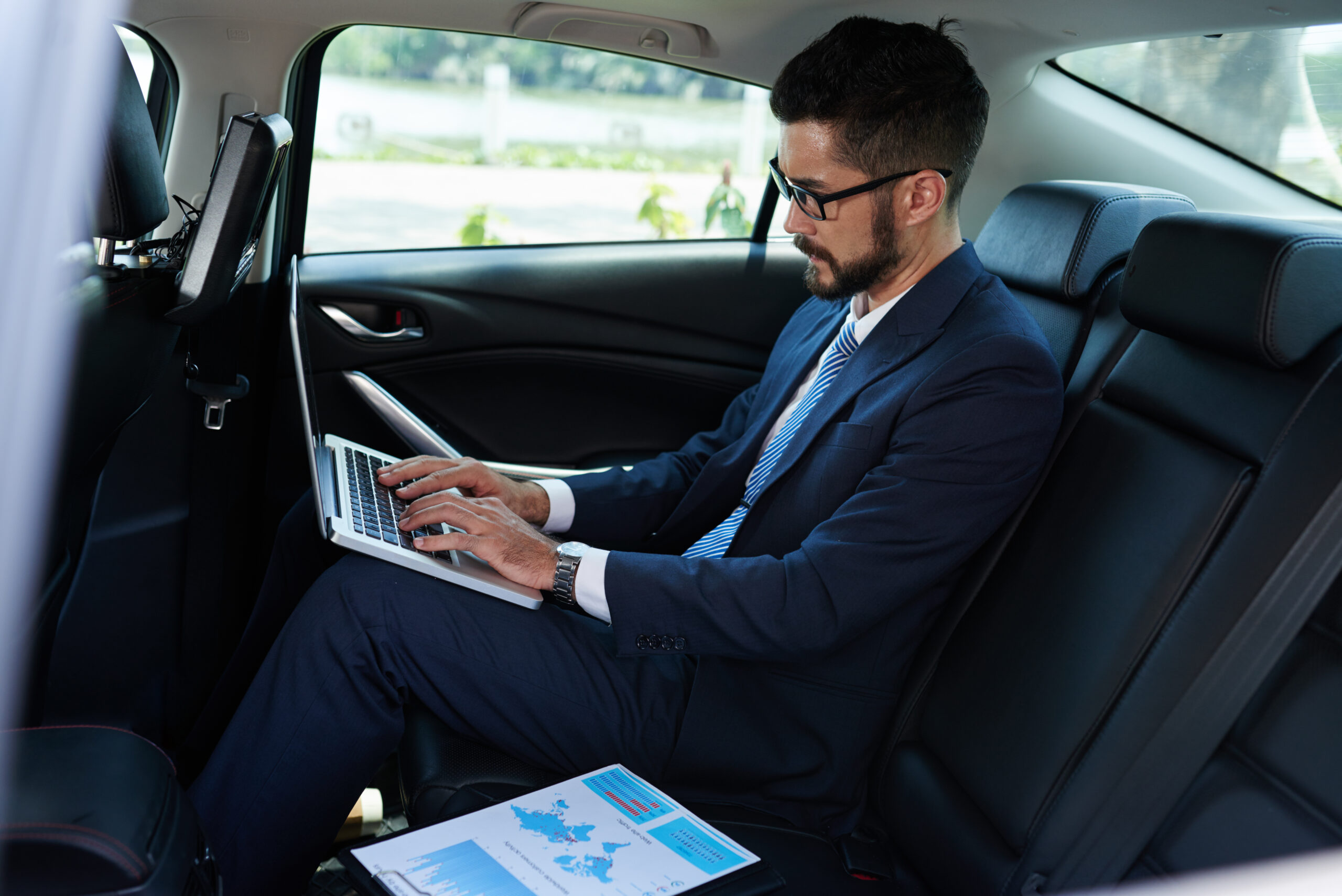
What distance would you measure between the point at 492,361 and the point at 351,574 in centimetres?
105

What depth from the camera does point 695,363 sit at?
232cm

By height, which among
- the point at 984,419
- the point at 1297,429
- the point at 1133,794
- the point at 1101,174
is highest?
the point at 1101,174

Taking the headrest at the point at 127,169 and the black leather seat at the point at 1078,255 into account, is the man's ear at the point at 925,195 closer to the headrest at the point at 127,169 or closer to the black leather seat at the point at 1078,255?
the black leather seat at the point at 1078,255

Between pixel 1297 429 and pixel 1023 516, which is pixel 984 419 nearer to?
pixel 1023 516

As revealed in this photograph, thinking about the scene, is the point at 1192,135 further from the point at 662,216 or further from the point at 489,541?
the point at 489,541

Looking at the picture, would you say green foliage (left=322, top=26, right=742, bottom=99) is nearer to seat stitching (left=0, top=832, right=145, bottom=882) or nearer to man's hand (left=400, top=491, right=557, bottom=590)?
man's hand (left=400, top=491, right=557, bottom=590)

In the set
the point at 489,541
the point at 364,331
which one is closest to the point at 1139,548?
the point at 489,541

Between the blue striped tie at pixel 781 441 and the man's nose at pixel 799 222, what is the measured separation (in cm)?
16

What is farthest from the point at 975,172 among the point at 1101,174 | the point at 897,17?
the point at 897,17

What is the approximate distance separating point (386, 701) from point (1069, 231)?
1.05 metres

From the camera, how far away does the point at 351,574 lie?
4.20ft

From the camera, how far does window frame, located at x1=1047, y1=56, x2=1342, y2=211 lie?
1775 millimetres

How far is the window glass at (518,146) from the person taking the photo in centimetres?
206

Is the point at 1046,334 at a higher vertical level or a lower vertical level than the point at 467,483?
higher
